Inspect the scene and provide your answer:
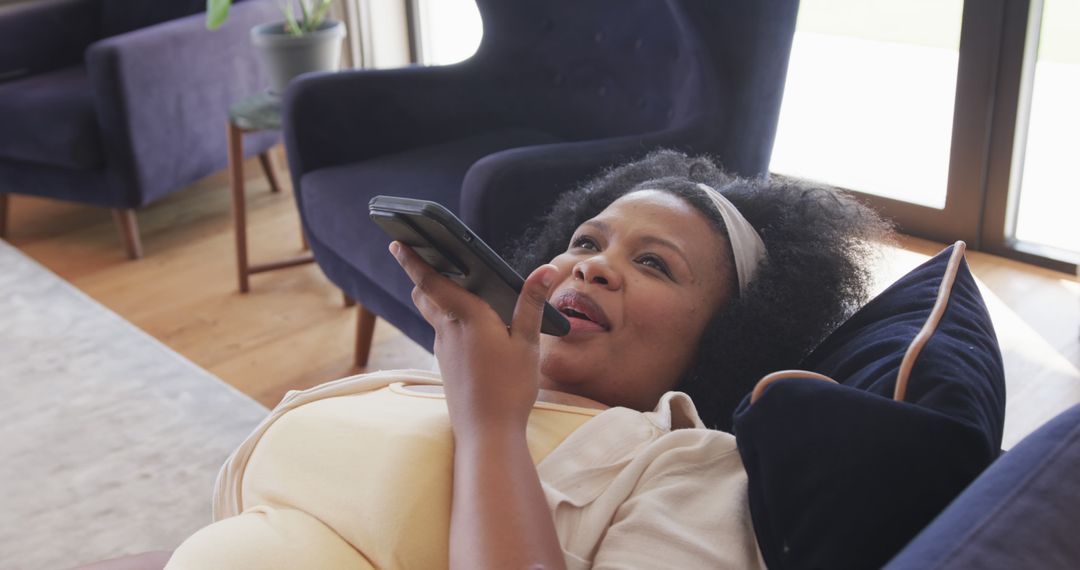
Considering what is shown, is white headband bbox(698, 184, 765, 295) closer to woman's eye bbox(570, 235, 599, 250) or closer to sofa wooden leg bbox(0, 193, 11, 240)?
woman's eye bbox(570, 235, 599, 250)

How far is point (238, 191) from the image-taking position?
287 centimetres

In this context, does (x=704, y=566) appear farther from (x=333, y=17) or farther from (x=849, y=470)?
(x=333, y=17)

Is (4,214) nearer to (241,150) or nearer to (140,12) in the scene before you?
(140,12)

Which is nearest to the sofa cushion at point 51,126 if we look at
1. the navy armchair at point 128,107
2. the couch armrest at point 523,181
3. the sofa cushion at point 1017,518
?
the navy armchair at point 128,107

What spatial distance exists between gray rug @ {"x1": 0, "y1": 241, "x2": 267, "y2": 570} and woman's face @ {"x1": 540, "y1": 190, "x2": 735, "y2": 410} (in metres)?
0.94

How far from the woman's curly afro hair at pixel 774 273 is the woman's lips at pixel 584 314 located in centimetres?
13

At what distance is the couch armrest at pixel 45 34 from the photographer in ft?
11.0

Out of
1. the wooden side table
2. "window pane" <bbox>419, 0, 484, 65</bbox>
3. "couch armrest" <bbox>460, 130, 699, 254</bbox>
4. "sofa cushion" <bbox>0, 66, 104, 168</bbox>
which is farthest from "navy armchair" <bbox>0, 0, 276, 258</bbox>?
"couch armrest" <bbox>460, 130, 699, 254</bbox>

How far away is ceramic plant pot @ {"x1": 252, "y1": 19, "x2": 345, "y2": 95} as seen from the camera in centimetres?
277

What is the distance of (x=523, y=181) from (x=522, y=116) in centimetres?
77

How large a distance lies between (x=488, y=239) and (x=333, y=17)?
2.49m

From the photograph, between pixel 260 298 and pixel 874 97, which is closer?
pixel 260 298

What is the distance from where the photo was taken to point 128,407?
212 centimetres

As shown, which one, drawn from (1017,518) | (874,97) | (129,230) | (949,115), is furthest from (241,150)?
(1017,518)
